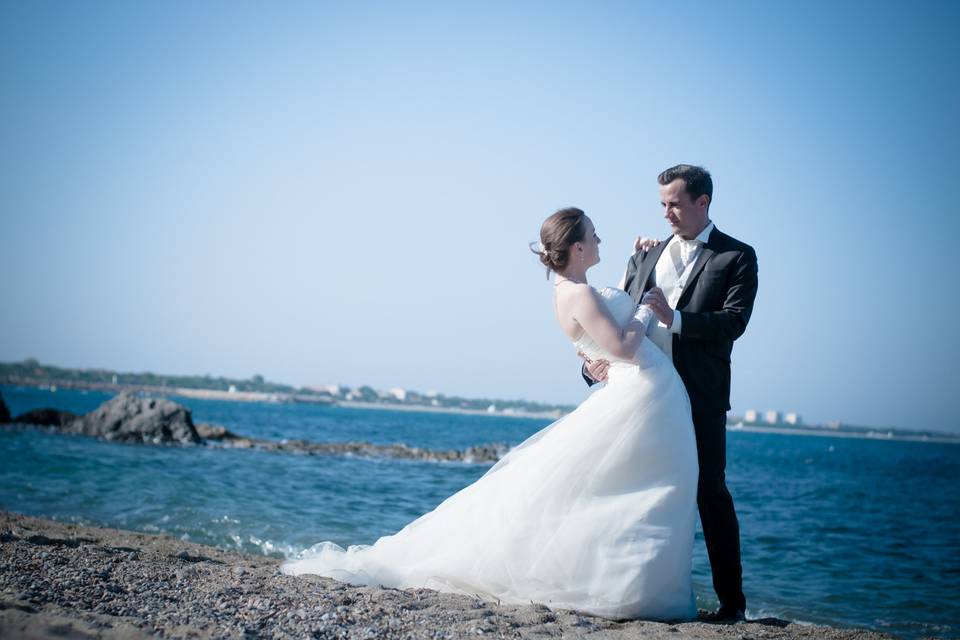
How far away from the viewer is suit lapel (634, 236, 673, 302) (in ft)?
17.9

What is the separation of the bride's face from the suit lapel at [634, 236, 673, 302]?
56 cm

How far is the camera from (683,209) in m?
5.14

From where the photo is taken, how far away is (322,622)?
12.2ft

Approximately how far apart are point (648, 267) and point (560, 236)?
936mm

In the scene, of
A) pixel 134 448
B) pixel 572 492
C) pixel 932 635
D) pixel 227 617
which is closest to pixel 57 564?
pixel 227 617

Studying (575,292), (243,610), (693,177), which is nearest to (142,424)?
(243,610)

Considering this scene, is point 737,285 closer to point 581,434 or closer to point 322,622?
point 581,434

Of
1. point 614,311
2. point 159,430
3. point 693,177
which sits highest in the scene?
point 693,177

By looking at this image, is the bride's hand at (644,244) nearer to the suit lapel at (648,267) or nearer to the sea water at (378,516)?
the suit lapel at (648,267)

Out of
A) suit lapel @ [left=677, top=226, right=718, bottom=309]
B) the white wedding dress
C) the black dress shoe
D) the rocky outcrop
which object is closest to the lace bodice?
the white wedding dress

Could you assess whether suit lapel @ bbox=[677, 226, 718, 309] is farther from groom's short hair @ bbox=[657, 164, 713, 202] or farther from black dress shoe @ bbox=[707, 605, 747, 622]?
black dress shoe @ bbox=[707, 605, 747, 622]

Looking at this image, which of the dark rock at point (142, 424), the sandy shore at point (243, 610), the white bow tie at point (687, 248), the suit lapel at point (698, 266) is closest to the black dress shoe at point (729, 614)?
the sandy shore at point (243, 610)

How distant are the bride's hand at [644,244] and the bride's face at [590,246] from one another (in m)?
0.73

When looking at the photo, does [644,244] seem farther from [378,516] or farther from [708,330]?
[378,516]
